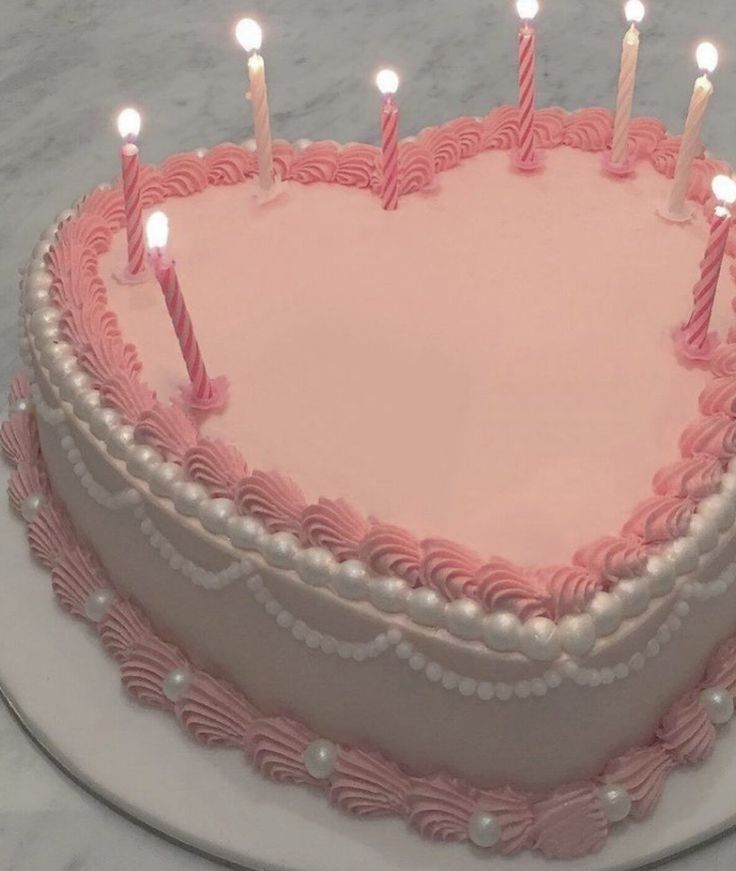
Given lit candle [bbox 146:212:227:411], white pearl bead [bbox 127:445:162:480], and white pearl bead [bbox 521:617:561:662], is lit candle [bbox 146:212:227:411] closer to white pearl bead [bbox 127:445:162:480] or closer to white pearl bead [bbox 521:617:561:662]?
white pearl bead [bbox 127:445:162:480]

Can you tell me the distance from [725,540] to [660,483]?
5.0 inches

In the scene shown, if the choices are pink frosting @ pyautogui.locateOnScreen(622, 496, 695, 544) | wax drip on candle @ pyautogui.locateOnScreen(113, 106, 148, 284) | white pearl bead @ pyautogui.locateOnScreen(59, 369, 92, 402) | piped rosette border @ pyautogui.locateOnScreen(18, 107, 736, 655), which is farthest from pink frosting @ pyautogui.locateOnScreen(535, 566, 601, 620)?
wax drip on candle @ pyautogui.locateOnScreen(113, 106, 148, 284)

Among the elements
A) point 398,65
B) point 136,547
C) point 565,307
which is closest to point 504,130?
point 565,307

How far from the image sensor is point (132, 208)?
219 centimetres

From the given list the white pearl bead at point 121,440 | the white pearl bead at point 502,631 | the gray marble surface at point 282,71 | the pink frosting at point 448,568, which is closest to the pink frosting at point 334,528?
the pink frosting at point 448,568

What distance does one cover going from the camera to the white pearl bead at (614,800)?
1926 millimetres

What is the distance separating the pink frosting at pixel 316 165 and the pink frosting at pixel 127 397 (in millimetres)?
622

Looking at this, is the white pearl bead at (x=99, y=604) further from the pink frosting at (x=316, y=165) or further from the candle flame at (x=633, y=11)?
the candle flame at (x=633, y=11)

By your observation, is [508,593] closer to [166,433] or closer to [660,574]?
[660,574]

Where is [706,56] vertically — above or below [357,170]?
above

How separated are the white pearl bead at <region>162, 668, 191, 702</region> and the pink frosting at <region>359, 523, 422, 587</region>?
1.62 feet

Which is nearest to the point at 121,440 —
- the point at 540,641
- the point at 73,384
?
the point at 73,384

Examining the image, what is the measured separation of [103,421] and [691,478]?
2.99 feet

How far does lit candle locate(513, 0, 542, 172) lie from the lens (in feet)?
7.75
